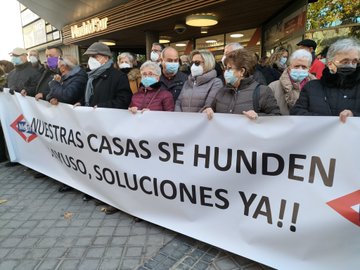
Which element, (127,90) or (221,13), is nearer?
(127,90)

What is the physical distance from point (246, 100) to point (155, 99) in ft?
3.62

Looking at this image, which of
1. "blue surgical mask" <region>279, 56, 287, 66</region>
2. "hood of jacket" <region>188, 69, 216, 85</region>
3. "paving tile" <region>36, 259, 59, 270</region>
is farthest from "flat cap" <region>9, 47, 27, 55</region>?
"blue surgical mask" <region>279, 56, 287, 66</region>

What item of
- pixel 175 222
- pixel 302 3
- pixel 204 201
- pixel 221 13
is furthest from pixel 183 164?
pixel 221 13

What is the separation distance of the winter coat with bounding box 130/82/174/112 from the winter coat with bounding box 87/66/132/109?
0.89 ft

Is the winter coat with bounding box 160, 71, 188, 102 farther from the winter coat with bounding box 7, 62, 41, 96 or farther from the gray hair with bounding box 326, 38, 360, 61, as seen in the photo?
the winter coat with bounding box 7, 62, 41, 96

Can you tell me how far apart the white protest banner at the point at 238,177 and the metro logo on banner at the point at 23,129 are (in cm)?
124

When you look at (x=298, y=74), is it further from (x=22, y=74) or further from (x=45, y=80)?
(x=22, y=74)

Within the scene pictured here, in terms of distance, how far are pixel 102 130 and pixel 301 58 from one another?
84.6 inches

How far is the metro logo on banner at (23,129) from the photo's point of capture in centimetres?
430

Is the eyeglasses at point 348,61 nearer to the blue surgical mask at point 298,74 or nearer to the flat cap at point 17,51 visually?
the blue surgical mask at point 298,74

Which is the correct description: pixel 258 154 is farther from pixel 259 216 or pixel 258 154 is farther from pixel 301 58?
pixel 301 58

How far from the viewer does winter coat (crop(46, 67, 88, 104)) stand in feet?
12.0

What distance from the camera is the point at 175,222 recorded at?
2723mm

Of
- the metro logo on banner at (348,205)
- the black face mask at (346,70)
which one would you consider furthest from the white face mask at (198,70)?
the metro logo on banner at (348,205)
